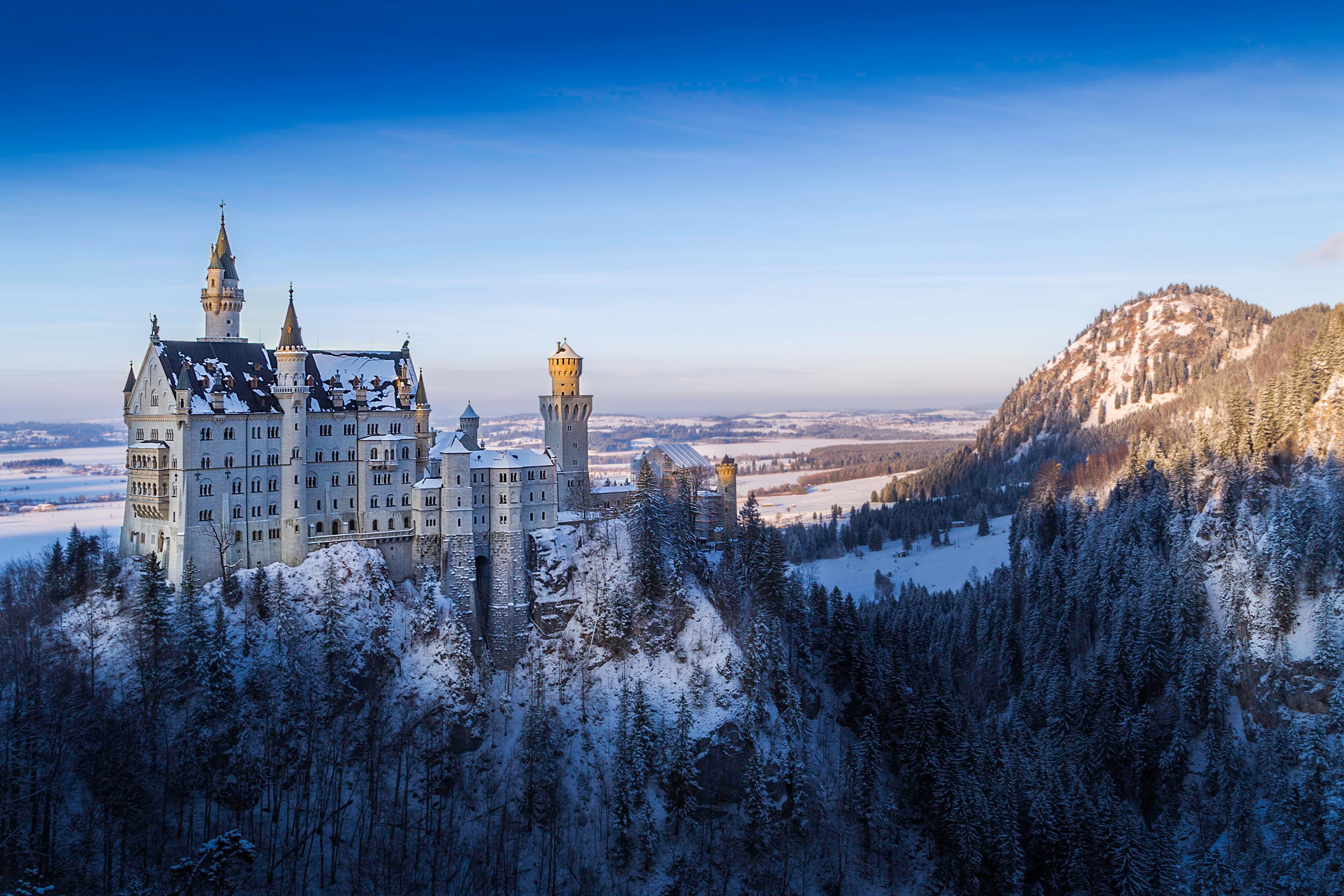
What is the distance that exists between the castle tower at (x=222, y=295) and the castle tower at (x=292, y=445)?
5869 mm

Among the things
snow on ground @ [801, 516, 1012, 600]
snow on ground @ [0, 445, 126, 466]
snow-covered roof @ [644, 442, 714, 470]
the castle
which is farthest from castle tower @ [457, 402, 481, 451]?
snow on ground @ [0, 445, 126, 466]

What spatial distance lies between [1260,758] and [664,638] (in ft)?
193

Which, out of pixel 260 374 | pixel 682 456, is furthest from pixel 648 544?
pixel 260 374

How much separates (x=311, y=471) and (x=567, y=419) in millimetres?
27429

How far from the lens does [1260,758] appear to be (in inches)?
3755

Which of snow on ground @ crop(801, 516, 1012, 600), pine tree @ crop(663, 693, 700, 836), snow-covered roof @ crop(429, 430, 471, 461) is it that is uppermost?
snow-covered roof @ crop(429, 430, 471, 461)

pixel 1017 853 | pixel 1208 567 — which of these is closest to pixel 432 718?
pixel 1017 853

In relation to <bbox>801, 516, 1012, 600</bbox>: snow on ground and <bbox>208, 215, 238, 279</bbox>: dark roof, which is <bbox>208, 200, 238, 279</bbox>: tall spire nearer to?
<bbox>208, 215, 238, 279</bbox>: dark roof

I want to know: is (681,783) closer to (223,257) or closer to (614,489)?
(614,489)

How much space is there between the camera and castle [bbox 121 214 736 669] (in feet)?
277

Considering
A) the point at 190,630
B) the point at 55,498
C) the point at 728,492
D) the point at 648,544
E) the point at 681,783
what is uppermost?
the point at 728,492

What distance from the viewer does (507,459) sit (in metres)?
96.5

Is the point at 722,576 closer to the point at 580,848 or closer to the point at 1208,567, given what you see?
the point at 580,848

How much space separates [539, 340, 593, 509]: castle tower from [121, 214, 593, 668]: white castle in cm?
364
